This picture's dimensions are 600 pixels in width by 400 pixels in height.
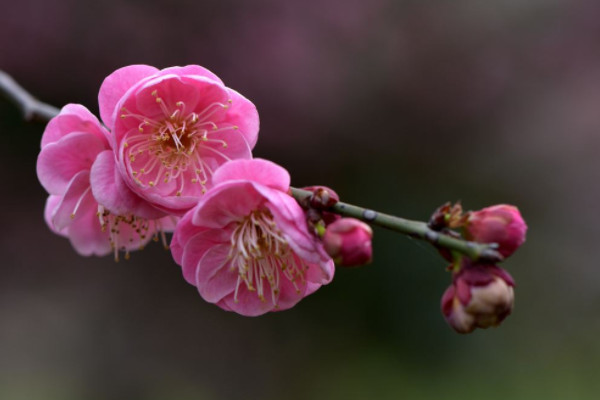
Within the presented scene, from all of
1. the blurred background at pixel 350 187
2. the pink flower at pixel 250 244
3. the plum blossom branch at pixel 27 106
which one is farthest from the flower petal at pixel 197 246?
the blurred background at pixel 350 187

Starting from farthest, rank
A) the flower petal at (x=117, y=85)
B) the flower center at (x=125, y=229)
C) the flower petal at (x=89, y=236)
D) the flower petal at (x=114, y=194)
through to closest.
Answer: the flower petal at (x=89, y=236)
the flower center at (x=125, y=229)
the flower petal at (x=117, y=85)
the flower petal at (x=114, y=194)

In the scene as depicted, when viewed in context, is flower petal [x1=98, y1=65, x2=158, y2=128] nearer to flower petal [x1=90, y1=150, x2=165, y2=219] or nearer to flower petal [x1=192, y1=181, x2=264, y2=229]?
flower petal [x1=90, y1=150, x2=165, y2=219]

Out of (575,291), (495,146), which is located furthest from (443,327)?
(495,146)

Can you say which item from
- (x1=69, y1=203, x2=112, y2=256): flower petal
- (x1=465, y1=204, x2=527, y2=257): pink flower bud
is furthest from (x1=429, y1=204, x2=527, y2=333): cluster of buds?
(x1=69, y1=203, x2=112, y2=256): flower petal

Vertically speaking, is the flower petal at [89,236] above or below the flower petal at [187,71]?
below

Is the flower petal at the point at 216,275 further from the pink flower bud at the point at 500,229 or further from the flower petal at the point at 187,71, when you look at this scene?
the pink flower bud at the point at 500,229

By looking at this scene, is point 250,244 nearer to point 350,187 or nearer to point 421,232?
point 421,232

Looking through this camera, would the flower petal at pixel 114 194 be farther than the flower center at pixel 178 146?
No
